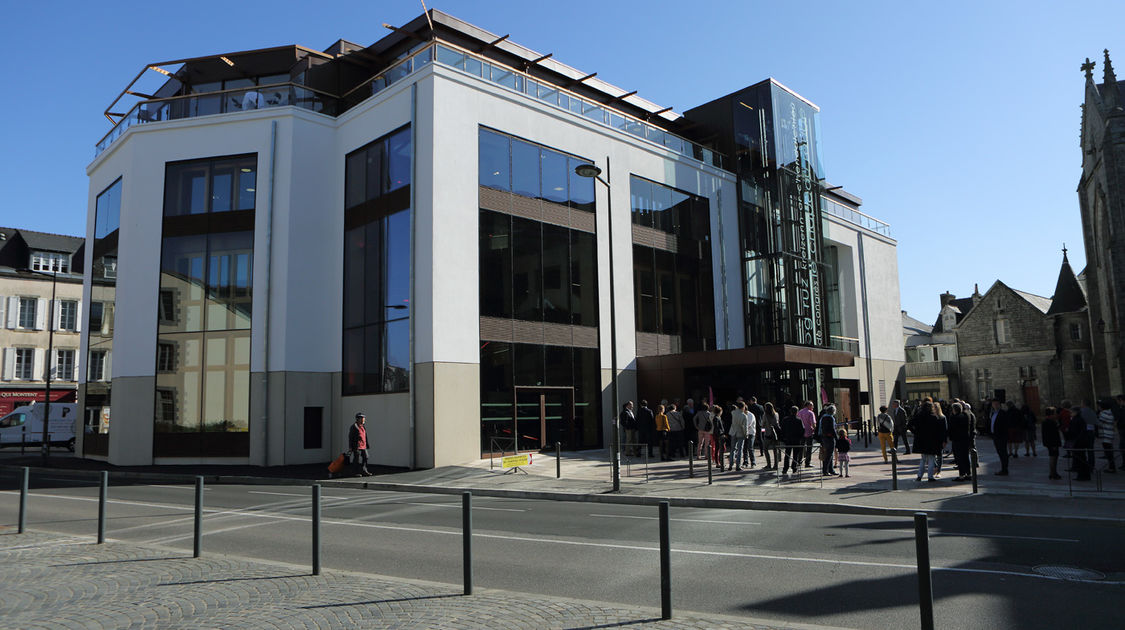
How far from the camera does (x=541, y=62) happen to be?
102ft

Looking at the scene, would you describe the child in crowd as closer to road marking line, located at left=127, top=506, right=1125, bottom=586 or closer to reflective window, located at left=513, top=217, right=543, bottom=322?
road marking line, located at left=127, top=506, right=1125, bottom=586

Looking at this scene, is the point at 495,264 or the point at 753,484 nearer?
the point at 753,484

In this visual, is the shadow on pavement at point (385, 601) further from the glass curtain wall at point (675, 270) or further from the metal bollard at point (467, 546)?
the glass curtain wall at point (675, 270)

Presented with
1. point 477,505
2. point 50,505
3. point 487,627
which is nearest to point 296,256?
point 50,505

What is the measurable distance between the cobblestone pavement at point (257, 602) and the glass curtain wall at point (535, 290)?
15983 mm

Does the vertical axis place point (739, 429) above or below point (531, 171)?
Result: below

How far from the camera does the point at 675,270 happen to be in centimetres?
3117

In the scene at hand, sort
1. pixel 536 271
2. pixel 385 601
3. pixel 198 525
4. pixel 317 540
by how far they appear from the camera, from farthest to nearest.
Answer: pixel 536 271
pixel 198 525
pixel 317 540
pixel 385 601

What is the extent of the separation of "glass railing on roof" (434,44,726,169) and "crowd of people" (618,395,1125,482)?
1186cm


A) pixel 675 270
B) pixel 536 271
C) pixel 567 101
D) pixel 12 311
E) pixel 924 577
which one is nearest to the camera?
pixel 924 577

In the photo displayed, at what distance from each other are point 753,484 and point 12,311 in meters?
51.6

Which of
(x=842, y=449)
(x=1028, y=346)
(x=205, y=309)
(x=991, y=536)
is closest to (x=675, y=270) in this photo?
(x=842, y=449)

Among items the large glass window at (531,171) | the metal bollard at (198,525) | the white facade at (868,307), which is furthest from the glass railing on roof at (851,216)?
the metal bollard at (198,525)

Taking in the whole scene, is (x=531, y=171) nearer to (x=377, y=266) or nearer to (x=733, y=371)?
(x=377, y=266)
